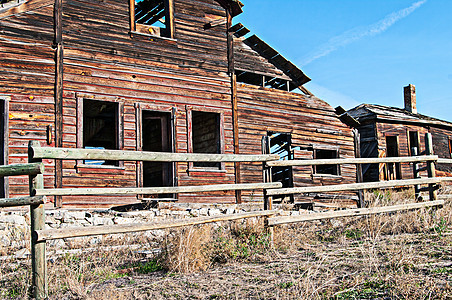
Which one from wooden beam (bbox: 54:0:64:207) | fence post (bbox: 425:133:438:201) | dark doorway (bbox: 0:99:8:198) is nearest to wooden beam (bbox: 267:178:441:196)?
fence post (bbox: 425:133:438:201)

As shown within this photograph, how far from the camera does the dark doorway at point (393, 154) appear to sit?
68.5 feet

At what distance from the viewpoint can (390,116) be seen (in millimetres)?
21297

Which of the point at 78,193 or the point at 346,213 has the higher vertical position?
the point at 78,193

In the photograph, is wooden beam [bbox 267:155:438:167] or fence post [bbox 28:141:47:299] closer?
fence post [bbox 28:141:47:299]

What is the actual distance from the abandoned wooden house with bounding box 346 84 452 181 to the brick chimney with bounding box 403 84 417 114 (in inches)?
18.3

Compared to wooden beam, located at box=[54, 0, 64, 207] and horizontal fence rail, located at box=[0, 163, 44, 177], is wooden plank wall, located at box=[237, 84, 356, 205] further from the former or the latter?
horizontal fence rail, located at box=[0, 163, 44, 177]

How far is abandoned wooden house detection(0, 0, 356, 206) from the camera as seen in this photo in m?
10.0

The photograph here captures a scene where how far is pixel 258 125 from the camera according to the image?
13.4 metres

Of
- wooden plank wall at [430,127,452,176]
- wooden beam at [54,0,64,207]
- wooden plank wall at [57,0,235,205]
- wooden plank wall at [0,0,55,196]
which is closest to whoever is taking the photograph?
wooden plank wall at [0,0,55,196]

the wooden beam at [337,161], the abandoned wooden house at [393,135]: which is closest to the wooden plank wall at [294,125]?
the wooden beam at [337,161]

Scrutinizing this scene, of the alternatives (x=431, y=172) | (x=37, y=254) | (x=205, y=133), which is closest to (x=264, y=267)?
(x=37, y=254)

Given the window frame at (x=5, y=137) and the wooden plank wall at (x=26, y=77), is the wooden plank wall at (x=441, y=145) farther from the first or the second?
the window frame at (x=5, y=137)

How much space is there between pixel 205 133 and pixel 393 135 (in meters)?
11.4

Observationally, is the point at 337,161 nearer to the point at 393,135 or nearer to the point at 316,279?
the point at 316,279
